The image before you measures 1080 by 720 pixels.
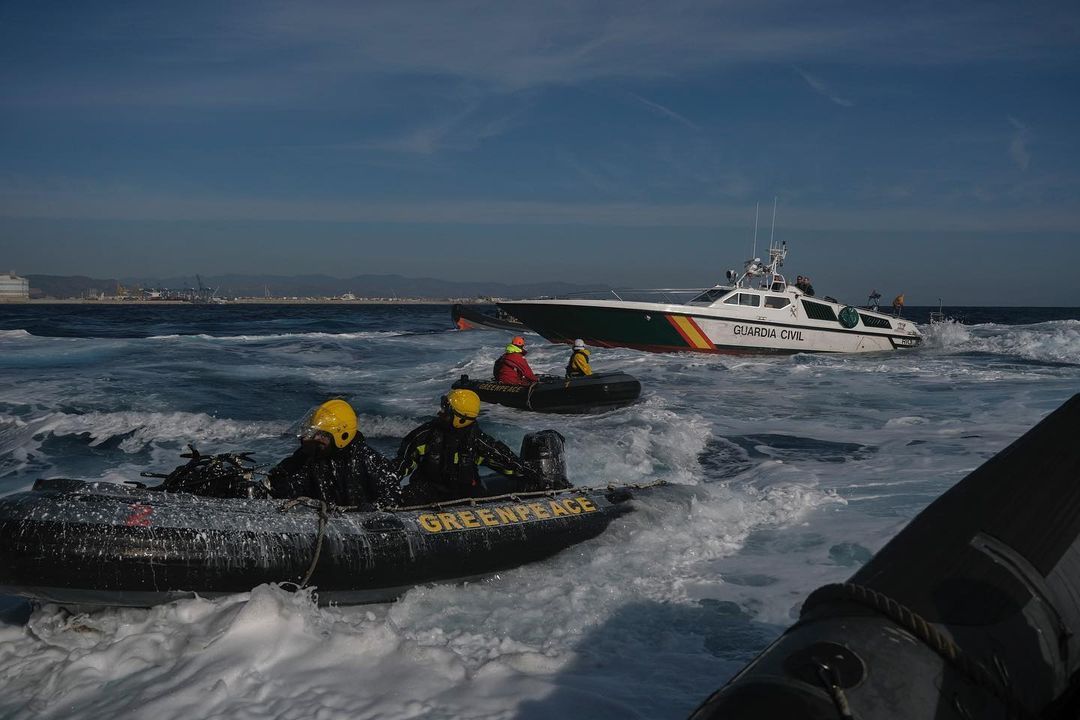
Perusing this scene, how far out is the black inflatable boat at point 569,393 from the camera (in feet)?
41.4

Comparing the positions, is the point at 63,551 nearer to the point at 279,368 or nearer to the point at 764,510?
the point at 764,510

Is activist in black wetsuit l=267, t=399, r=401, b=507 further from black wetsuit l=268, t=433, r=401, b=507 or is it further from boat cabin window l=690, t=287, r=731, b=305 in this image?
boat cabin window l=690, t=287, r=731, b=305

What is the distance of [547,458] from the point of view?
6.48 meters

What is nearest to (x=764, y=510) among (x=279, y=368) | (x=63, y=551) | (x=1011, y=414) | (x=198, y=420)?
(x=63, y=551)

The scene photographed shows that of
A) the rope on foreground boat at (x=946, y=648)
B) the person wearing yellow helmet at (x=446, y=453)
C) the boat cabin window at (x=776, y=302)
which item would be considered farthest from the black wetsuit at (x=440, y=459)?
the boat cabin window at (x=776, y=302)

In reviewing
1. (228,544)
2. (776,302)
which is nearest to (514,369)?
(228,544)

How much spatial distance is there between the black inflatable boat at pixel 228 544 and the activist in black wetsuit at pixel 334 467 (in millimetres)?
281

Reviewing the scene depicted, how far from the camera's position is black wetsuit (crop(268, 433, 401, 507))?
509 centimetres

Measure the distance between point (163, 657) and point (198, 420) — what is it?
892 cm

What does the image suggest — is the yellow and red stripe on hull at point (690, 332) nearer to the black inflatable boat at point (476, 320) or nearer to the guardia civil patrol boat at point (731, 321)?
the guardia civil patrol boat at point (731, 321)

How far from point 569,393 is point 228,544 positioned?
865 centimetres

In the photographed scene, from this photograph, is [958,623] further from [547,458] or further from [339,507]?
[547,458]

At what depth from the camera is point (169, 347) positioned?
2386 centimetres

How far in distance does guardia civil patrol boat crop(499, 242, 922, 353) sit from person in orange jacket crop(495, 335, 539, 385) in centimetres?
827
